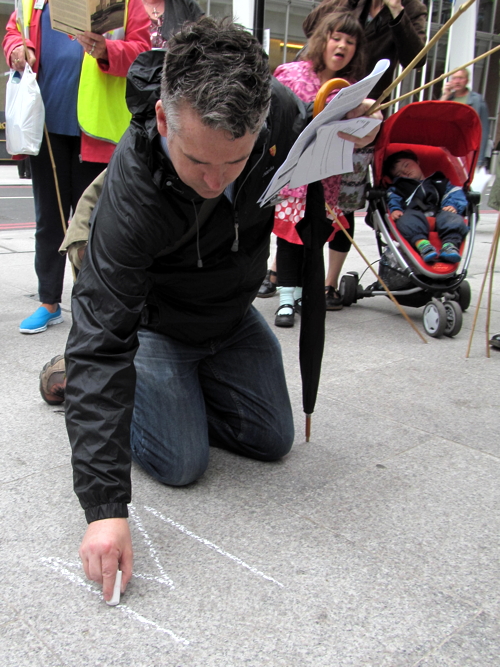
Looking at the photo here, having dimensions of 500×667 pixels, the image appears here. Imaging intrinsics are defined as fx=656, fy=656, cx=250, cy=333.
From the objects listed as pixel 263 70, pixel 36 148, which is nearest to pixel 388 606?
pixel 263 70

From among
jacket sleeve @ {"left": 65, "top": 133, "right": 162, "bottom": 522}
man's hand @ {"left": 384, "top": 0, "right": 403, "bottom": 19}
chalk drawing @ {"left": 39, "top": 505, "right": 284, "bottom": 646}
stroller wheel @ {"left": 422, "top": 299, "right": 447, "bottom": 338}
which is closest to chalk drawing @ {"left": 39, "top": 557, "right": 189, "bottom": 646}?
chalk drawing @ {"left": 39, "top": 505, "right": 284, "bottom": 646}

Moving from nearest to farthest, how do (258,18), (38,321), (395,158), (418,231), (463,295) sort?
(38,321) < (418,231) < (463,295) < (395,158) < (258,18)

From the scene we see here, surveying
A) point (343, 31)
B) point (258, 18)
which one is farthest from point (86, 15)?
point (258, 18)

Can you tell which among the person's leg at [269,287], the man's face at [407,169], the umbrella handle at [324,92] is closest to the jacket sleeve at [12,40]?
the umbrella handle at [324,92]

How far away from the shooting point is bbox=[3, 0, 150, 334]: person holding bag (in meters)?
3.31

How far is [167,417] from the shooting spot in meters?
2.21

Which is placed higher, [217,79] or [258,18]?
[258,18]

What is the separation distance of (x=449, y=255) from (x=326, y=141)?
93.3 inches

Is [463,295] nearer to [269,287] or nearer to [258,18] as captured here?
[269,287]

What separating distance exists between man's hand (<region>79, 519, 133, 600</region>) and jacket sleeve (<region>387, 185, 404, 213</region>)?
3.33 metres

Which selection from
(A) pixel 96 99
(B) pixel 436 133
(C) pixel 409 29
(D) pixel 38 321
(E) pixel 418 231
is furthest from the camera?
(B) pixel 436 133

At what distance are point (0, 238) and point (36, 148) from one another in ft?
13.7

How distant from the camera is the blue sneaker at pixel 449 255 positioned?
13.3 feet

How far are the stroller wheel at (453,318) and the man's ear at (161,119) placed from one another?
2.77 meters
